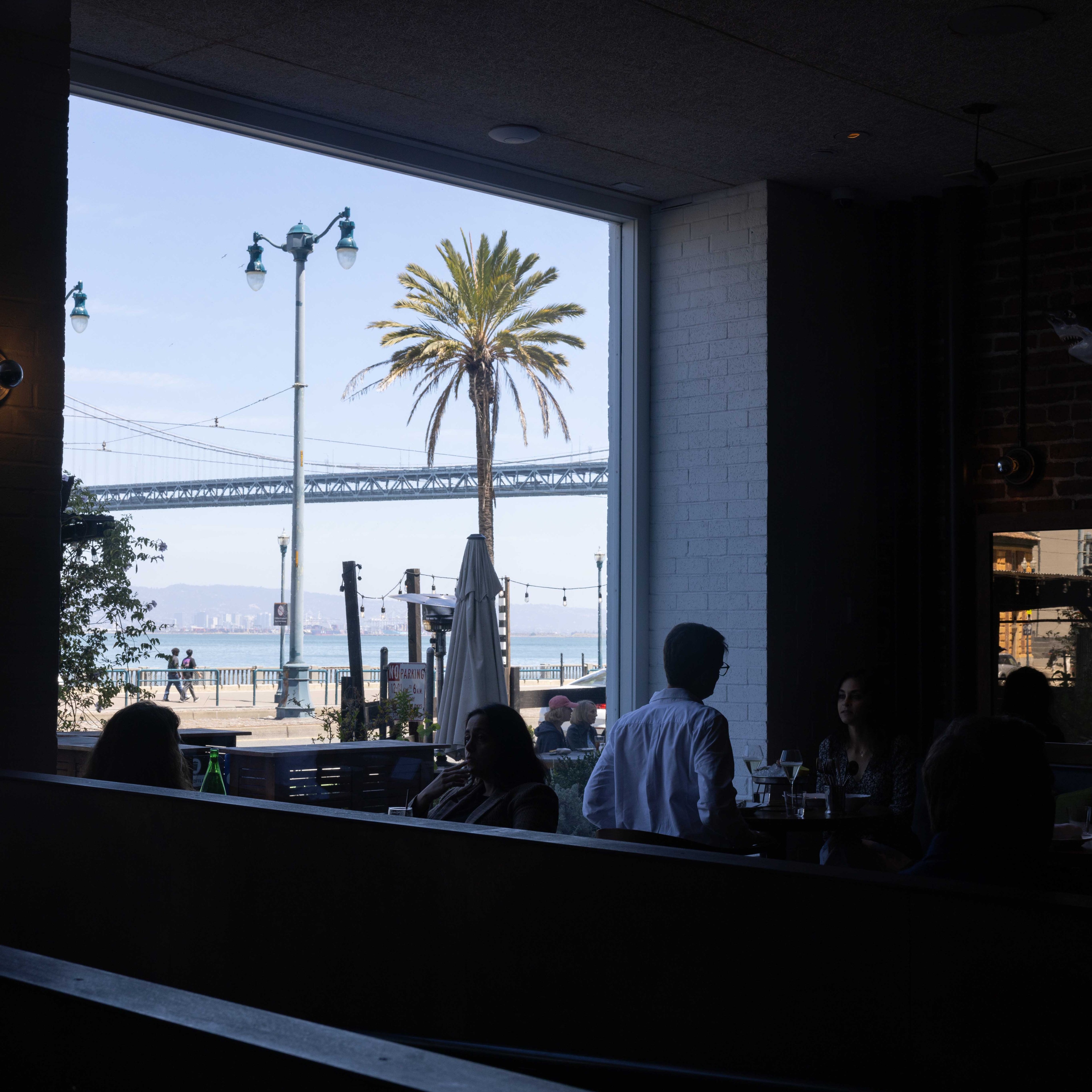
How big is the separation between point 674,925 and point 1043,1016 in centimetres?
51

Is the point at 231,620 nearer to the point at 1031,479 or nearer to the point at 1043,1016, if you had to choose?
the point at 1031,479

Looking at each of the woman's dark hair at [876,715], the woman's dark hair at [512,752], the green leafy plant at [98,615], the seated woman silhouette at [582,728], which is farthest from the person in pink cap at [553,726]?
the woman's dark hair at [512,752]

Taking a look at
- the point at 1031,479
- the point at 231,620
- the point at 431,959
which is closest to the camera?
the point at 431,959

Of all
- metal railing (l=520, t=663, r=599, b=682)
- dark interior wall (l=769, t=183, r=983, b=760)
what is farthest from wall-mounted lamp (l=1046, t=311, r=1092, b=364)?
metal railing (l=520, t=663, r=599, b=682)

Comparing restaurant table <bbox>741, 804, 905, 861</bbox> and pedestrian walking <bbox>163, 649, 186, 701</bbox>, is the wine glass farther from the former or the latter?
pedestrian walking <bbox>163, 649, 186, 701</bbox>

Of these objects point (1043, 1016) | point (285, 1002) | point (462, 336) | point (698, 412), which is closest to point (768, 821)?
point (285, 1002)

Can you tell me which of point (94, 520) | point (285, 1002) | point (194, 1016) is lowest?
point (285, 1002)

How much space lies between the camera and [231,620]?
284 inches

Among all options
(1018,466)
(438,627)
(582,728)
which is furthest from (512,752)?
(582,728)

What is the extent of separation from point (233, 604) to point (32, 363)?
2817 mm

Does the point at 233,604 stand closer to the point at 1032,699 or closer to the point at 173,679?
the point at 173,679

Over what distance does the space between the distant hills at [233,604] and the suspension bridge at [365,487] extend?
1.20ft

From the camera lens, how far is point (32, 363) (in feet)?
10.9

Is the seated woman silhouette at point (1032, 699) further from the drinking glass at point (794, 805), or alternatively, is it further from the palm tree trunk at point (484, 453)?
the palm tree trunk at point (484, 453)
